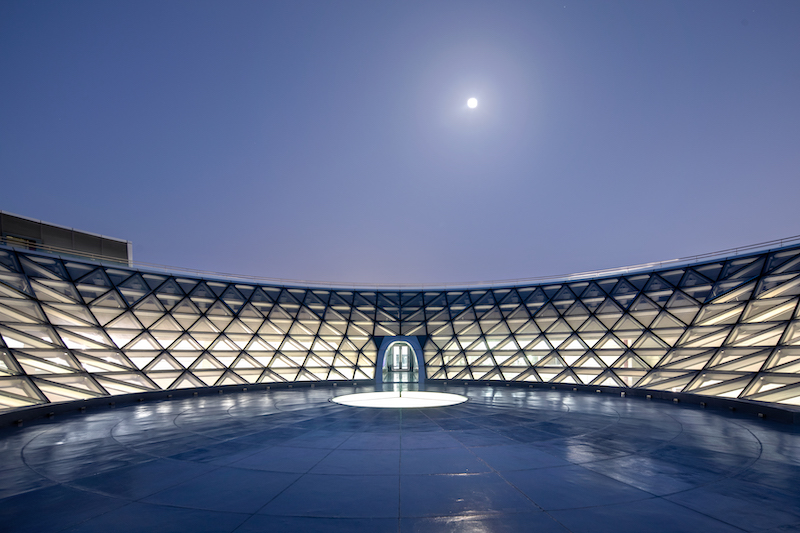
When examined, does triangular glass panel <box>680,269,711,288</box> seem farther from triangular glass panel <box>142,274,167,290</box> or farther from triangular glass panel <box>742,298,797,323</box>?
triangular glass panel <box>142,274,167,290</box>

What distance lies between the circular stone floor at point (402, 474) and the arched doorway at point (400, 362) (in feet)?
56.6

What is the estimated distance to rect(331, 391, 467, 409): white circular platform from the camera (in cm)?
2092

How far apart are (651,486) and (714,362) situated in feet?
59.4

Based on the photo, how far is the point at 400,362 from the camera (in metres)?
36.2

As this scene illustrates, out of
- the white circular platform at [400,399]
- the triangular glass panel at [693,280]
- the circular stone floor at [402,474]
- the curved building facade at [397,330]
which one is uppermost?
the triangular glass panel at [693,280]

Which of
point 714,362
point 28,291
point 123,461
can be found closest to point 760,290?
point 714,362

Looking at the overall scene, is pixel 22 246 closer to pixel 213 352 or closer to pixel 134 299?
pixel 134 299

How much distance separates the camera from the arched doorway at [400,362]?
108ft

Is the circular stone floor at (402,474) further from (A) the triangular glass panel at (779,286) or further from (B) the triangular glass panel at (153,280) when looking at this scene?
(B) the triangular glass panel at (153,280)

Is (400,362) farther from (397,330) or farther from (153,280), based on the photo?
(153,280)

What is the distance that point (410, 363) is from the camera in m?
35.9

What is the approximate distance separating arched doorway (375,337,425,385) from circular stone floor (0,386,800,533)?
56.6 ft

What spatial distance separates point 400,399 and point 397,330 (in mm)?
12137

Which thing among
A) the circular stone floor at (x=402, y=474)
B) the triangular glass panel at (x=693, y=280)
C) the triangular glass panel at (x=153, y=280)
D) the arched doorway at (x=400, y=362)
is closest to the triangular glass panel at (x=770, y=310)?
the triangular glass panel at (x=693, y=280)
